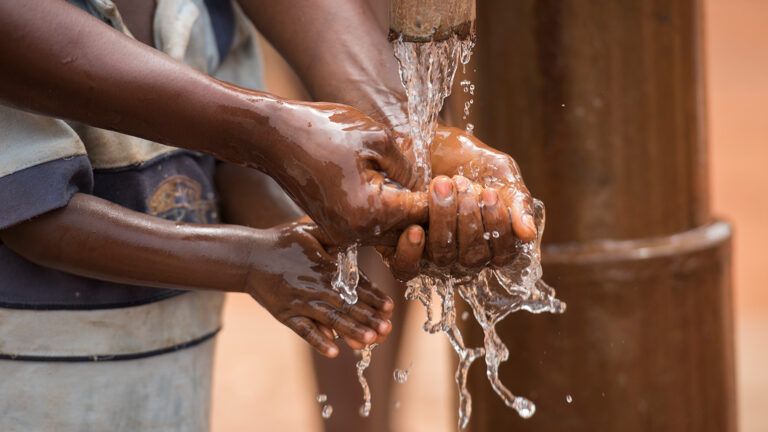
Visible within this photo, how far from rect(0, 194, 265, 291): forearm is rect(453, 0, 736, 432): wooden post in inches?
26.2

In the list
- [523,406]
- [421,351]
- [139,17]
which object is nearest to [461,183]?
[139,17]

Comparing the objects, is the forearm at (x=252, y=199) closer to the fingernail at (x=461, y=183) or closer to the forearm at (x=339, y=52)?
the forearm at (x=339, y=52)

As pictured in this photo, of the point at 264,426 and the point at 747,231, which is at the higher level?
the point at 747,231

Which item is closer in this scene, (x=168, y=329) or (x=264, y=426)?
(x=168, y=329)

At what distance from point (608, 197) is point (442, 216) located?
75 centimetres

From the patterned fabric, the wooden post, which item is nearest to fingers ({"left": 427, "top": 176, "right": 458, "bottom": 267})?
the patterned fabric

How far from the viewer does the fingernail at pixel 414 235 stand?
3.82ft

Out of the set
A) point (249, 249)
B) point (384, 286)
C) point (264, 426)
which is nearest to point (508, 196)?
point (249, 249)

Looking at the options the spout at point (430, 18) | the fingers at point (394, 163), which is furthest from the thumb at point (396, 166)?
the spout at point (430, 18)

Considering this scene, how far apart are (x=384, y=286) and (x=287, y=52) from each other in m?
1.15

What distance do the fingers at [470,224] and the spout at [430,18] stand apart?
149 millimetres

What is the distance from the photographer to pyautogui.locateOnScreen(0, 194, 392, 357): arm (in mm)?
1270

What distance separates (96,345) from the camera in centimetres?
135

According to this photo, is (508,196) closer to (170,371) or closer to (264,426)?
(170,371)
